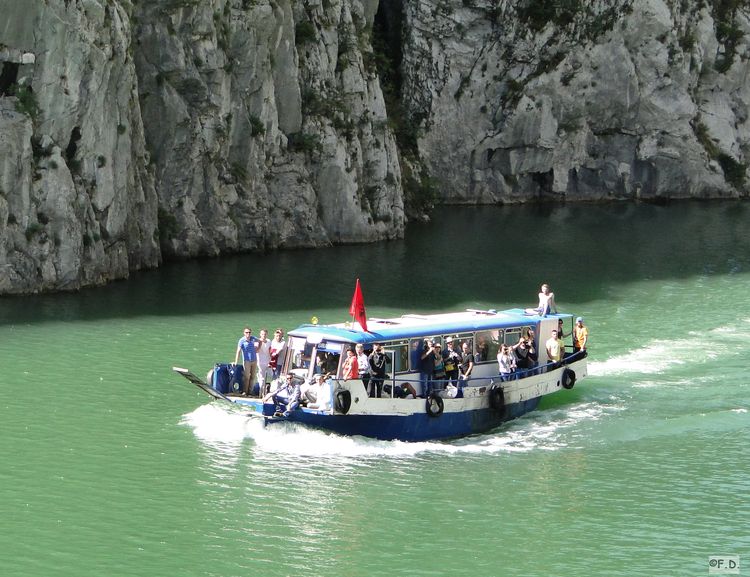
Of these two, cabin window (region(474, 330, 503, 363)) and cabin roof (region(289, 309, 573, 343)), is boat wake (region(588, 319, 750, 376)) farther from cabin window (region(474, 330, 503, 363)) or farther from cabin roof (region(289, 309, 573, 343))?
cabin window (region(474, 330, 503, 363))

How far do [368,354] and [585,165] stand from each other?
78180mm

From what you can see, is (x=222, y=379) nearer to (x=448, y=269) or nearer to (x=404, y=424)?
(x=404, y=424)

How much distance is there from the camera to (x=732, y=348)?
5022cm

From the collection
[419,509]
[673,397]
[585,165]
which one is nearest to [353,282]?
[673,397]

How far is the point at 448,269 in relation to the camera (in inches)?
2761

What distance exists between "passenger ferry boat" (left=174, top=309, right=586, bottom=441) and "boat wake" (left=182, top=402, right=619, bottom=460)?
0.38 meters

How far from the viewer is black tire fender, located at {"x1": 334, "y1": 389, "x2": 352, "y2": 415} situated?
3578 cm

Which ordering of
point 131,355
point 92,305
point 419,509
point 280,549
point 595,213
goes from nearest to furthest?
point 280,549, point 419,509, point 131,355, point 92,305, point 595,213

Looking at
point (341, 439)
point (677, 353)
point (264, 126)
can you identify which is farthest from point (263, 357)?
point (264, 126)

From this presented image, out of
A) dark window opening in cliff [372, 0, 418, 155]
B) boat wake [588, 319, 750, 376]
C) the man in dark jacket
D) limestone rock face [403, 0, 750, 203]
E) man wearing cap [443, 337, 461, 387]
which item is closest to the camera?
the man in dark jacket

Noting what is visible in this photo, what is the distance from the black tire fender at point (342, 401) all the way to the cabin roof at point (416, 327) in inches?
71.7

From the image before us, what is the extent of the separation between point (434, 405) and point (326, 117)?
4261 centimetres

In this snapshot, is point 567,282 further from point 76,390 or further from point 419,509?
point 419,509

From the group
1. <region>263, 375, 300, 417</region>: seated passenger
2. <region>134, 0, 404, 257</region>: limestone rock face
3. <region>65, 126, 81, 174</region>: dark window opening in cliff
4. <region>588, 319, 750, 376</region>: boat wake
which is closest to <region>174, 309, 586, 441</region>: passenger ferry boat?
<region>263, 375, 300, 417</region>: seated passenger
